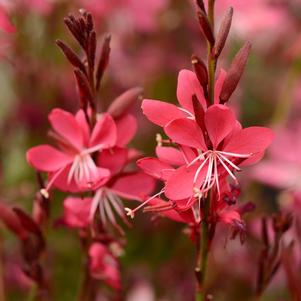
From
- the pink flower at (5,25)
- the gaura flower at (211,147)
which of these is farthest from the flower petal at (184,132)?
the pink flower at (5,25)

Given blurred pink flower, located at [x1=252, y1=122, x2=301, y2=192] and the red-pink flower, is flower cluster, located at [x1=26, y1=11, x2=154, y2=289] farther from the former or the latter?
blurred pink flower, located at [x1=252, y1=122, x2=301, y2=192]

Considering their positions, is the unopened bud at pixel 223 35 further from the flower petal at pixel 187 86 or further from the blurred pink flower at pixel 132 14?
the blurred pink flower at pixel 132 14

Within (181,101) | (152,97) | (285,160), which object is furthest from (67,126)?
(285,160)

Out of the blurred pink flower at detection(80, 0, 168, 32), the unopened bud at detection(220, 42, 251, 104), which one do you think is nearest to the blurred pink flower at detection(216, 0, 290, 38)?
the blurred pink flower at detection(80, 0, 168, 32)

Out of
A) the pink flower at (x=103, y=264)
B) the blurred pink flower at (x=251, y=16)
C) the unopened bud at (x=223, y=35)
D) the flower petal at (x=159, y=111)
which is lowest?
the pink flower at (x=103, y=264)

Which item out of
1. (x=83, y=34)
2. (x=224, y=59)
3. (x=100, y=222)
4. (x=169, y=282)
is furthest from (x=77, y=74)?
(x=224, y=59)

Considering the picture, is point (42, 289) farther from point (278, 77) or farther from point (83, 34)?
point (278, 77)
